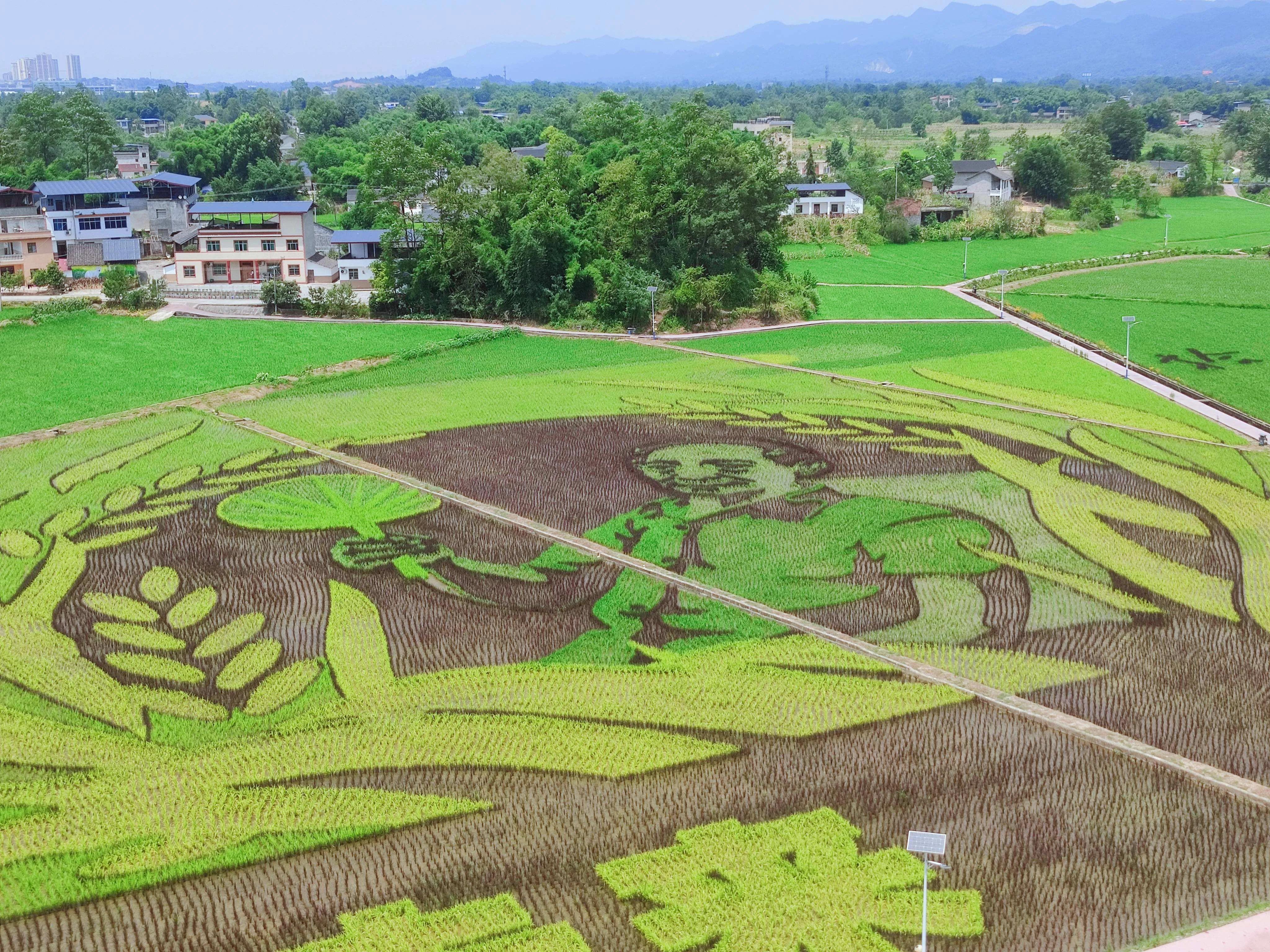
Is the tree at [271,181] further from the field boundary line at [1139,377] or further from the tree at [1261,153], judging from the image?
the tree at [1261,153]

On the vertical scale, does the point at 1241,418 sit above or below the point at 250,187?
below

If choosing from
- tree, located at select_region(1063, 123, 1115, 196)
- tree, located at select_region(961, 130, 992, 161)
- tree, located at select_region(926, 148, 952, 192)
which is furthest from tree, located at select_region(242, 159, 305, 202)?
tree, located at select_region(1063, 123, 1115, 196)

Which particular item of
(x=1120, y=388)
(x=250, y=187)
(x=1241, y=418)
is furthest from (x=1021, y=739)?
(x=250, y=187)

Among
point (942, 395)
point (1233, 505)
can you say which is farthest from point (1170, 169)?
point (1233, 505)

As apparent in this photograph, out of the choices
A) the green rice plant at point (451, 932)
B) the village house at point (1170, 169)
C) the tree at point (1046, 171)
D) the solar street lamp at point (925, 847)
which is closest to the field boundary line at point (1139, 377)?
the solar street lamp at point (925, 847)

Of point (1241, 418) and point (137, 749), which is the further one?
point (1241, 418)

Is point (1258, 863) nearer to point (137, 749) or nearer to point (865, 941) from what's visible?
point (865, 941)

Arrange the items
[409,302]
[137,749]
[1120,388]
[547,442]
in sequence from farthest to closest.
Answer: [409,302], [1120,388], [547,442], [137,749]
